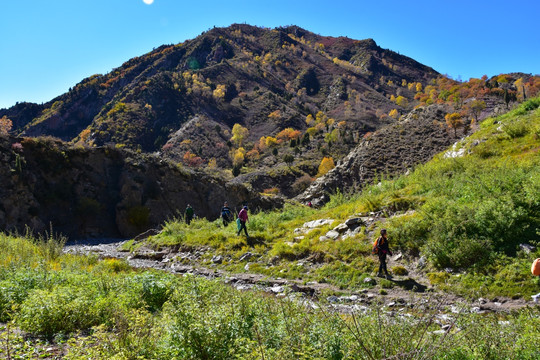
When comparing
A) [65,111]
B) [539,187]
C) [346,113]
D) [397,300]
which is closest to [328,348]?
[397,300]

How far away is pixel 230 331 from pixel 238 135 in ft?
361

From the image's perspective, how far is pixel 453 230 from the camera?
9.03 meters

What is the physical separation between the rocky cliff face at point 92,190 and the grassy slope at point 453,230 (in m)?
15.4

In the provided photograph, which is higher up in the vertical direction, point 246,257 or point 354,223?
point 354,223

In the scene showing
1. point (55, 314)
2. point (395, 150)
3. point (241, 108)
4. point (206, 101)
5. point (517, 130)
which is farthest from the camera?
point (241, 108)

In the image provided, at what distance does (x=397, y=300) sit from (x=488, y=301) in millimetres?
1823

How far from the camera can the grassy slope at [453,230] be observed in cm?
807

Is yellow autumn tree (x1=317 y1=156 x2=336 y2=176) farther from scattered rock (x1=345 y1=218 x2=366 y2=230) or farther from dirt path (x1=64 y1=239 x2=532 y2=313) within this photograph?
dirt path (x1=64 y1=239 x2=532 y2=313)

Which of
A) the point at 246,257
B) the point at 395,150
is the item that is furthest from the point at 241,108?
the point at 246,257

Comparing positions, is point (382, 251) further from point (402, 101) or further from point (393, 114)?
point (402, 101)

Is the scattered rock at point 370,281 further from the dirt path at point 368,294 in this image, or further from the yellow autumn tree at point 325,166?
the yellow autumn tree at point 325,166

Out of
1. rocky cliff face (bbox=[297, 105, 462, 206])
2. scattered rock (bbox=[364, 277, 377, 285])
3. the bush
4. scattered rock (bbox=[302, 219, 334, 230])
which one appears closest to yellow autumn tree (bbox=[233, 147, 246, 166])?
rocky cliff face (bbox=[297, 105, 462, 206])

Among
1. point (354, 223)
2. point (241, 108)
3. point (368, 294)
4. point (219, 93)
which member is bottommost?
point (368, 294)

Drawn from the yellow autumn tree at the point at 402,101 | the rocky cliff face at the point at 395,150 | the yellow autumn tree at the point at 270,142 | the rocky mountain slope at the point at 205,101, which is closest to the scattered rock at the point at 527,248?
the rocky cliff face at the point at 395,150
